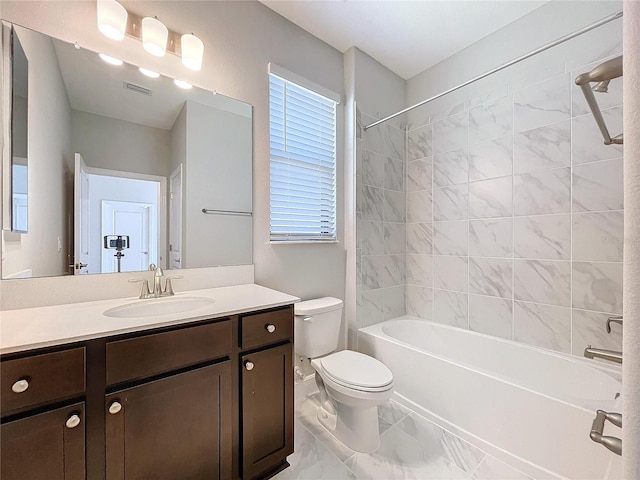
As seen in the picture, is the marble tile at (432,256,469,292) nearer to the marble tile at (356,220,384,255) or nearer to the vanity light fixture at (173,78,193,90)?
the marble tile at (356,220,384,255)

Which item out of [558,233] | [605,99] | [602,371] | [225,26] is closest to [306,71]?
[225,26]

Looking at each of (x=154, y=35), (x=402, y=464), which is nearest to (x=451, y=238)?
(x=402, y=464)

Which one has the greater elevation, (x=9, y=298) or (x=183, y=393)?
(x=9, y=298)

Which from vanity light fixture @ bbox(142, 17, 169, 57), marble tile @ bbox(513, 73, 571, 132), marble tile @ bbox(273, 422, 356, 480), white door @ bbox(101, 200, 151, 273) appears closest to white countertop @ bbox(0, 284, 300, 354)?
white door @ bbox(101, 200, 151, 273)

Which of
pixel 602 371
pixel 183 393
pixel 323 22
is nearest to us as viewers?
pixel 183 393

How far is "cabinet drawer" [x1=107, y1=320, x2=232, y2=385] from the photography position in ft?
3.04

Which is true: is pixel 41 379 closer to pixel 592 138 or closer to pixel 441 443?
pixel 441 443

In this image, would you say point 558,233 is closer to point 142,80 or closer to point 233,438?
point 233,438

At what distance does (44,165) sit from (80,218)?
0.25 m

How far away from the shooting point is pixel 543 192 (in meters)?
1.88

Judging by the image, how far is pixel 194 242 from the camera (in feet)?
5.21

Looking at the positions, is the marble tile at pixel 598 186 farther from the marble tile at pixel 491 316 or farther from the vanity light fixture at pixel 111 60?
the vanity light fixture at pixel 111 60

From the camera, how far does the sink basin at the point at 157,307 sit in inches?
48.8

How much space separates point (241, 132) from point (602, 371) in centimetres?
257
